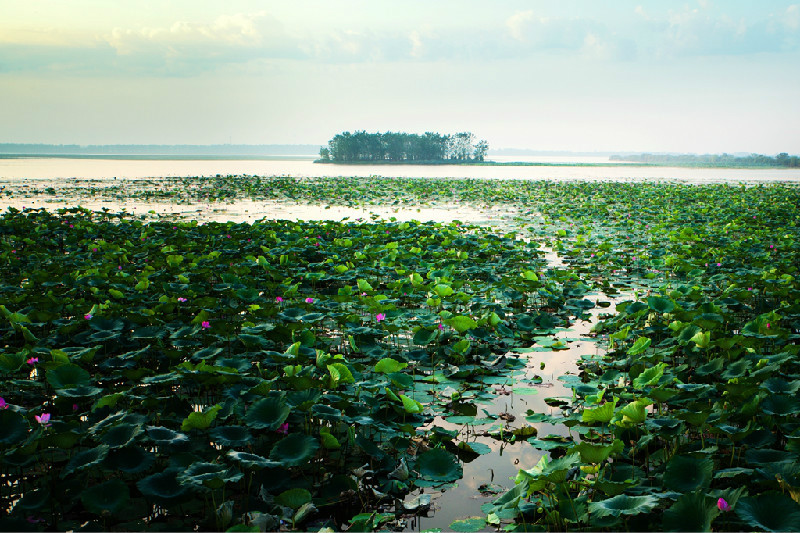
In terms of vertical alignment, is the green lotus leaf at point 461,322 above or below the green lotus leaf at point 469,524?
above

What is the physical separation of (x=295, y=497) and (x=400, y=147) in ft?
259

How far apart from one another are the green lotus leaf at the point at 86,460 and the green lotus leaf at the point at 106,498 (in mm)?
118

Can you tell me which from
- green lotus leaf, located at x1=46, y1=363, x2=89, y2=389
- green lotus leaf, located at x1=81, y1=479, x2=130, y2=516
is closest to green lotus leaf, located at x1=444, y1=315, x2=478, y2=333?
green lotus leaf, located at x1=46, y1=363, x2=89, y2=389

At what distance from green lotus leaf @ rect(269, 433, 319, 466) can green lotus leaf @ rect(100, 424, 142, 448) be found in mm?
639

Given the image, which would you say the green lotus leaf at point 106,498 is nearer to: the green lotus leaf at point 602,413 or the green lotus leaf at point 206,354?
the green lotus leaf at point 206,354

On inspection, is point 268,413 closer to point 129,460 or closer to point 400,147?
point 129,460

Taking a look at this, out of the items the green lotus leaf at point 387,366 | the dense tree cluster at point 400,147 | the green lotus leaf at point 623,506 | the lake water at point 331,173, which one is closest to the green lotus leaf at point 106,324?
the green lotus leaf at point 387,366

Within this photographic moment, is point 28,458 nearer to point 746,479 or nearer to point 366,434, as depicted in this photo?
point 366,434

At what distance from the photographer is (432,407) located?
139 inches

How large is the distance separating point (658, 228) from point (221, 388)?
1106 cm

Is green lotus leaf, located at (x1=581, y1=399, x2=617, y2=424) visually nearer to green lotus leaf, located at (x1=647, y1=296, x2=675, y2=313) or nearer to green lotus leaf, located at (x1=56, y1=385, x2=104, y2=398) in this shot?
green lotus leaf, located at (x1=647, y1=296, x2=675, y2=313)

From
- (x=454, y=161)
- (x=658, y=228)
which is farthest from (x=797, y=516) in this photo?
(x=454, y=161)

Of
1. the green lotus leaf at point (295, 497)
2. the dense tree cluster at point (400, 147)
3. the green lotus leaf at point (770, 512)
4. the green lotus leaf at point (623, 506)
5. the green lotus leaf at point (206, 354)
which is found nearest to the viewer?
the green lotus leaf at point (770, 512)

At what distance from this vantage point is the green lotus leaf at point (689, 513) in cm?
190
